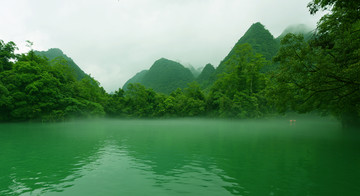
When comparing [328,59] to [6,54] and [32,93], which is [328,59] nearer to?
[32,93]

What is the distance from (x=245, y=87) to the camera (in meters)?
47.8

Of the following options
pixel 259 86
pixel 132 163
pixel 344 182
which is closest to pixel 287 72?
pixel 344 182

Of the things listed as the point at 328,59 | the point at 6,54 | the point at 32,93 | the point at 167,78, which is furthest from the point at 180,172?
the point at 167,78

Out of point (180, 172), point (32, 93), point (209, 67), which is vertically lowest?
point (180, 172)

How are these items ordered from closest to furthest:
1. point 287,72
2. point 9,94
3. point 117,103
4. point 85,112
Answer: point 287,72 < point 9,94 < point 85,112 < point 117,103

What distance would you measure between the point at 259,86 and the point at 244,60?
7.21 m

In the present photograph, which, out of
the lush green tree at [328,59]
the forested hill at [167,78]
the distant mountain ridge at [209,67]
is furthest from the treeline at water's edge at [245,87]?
the forested hill at [167,78]

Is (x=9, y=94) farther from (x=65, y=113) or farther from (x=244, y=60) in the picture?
(x=244, y=60)

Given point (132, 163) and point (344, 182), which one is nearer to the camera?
point (344, 182)

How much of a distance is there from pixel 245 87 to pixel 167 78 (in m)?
78.8

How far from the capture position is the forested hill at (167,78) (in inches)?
4515

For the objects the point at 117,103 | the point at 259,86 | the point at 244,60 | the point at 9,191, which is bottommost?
the point at 9,191

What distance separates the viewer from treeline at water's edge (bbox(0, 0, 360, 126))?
11672mm

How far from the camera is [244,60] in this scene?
46.9 metres
